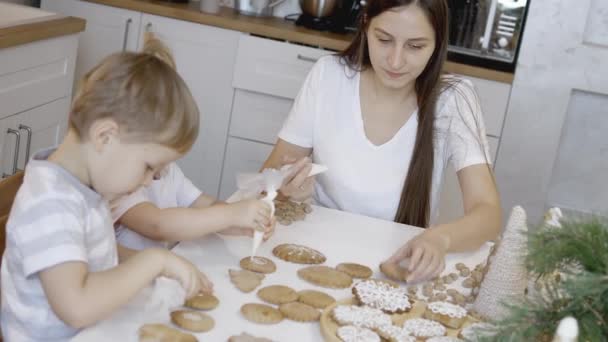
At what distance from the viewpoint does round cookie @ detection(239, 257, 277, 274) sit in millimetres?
1437

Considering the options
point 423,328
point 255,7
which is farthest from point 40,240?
point 255,7

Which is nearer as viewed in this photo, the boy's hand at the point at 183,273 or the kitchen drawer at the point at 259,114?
the boy's hand at the point at 183,273

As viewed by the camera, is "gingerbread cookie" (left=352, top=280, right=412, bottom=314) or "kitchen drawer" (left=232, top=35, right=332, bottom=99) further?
"kitchen drawer" (left=232, top=35, right=332, bottom=99)

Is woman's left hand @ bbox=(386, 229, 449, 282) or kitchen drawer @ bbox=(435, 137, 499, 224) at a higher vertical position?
woman's left hand @ bbox=(386, 229, 449, 282)

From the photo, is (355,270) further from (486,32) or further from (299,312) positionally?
(486,32)

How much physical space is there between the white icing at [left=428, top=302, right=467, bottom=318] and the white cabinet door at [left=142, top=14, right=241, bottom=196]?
2.10 m

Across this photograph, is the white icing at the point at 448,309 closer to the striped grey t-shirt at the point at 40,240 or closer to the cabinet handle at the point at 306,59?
the striped grey t-shirt at the point at 40,240

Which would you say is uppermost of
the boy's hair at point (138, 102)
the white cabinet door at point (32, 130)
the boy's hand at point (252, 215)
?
the boy's hair at point (138, 102)

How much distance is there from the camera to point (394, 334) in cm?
122

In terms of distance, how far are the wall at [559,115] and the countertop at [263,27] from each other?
143 mm

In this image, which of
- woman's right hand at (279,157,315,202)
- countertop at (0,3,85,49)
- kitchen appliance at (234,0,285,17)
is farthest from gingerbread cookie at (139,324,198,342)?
kitchen appliance at (234,0,285,17)

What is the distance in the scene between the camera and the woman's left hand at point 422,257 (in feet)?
4.93

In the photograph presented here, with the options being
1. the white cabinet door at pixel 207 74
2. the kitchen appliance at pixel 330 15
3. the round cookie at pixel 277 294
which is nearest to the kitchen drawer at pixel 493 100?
the kitchen appliance at pixel 330 15

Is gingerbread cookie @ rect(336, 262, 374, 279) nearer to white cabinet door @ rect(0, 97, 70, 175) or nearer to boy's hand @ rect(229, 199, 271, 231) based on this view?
boy's hand @ rect(229, 199, 271, 231)
